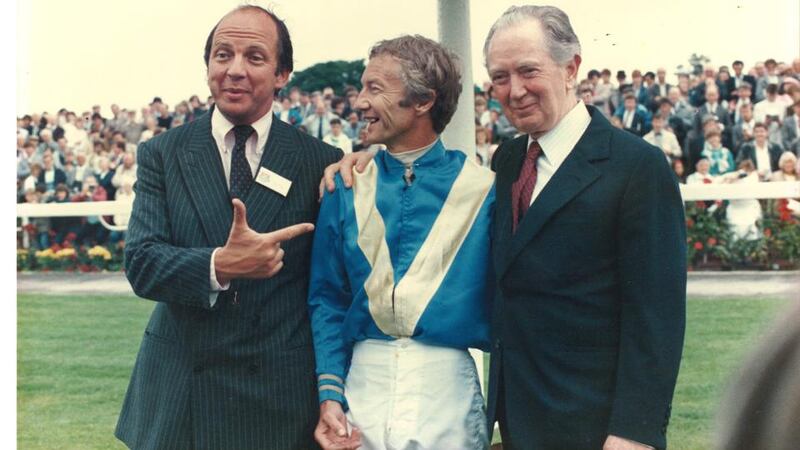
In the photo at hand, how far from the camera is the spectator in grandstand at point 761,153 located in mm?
9398

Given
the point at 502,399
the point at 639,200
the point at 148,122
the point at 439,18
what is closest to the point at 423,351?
the point at 502,399

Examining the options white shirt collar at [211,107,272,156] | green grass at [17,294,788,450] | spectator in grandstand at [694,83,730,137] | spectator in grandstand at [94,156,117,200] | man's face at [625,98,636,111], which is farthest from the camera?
spectator in grandstand at [94,156,117,200]

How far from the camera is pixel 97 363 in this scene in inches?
297

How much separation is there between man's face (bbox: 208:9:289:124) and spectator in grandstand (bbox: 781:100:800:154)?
310 inches

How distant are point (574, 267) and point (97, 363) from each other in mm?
6092

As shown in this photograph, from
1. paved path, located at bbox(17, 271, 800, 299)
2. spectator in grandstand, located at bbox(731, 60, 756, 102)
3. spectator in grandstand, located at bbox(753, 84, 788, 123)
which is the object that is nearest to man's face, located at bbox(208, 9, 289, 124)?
paved path, located at bbox(17, 271, 800, 299)

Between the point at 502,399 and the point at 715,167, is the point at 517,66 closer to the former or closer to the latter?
the point at 502,399

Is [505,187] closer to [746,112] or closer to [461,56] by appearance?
[461,56]

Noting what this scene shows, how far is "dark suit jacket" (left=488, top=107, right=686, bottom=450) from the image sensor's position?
7.23 ft

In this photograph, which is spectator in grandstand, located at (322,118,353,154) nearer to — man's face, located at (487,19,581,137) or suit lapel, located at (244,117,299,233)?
suit lapel, located at (244,117,299,233)

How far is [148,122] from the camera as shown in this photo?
37.8ft

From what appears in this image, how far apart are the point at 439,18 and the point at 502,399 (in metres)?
1.70

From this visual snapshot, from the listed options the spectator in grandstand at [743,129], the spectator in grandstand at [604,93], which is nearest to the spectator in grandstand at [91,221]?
the spectator in grandstand at [604,93]

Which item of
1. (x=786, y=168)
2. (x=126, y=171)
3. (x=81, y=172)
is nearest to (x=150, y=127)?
(x=126, y=171)
